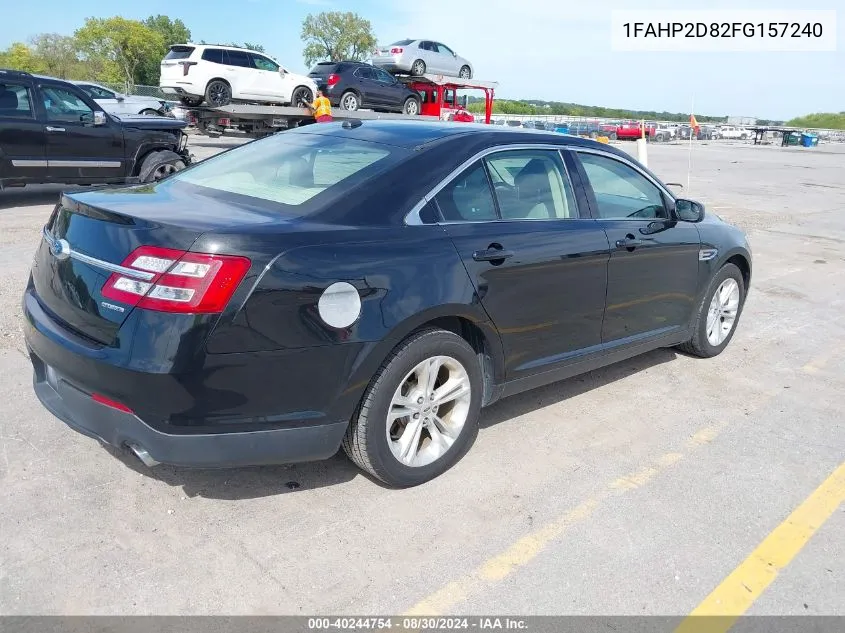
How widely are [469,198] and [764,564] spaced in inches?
82.9

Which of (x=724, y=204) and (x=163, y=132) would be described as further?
(x=724, y=204)

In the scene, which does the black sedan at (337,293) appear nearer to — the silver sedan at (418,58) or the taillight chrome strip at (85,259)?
the taillight chrome strip at (85,259)

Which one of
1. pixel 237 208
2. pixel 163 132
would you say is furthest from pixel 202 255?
pixel 163 132

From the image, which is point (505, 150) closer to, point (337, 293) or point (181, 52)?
point (337, 293)

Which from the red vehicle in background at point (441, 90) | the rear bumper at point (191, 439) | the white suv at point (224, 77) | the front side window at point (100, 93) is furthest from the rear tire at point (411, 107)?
the rear bumper at point (191, 439)

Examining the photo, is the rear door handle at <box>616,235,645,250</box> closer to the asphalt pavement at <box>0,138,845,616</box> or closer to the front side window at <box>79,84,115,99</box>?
the asphalt pavement at <box>0,138,845,616</box>

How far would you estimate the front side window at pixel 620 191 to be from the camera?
432 centimetres

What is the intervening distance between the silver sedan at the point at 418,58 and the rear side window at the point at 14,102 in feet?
43.3

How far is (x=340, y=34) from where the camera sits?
301ft

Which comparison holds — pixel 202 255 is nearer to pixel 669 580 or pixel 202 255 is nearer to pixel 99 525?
pixel 99 525

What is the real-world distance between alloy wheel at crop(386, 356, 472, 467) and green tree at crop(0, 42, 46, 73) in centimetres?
6892

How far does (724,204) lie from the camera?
1540 centimetres

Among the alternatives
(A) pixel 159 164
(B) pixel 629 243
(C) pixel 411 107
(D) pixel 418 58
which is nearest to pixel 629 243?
(B) pixel 629 243

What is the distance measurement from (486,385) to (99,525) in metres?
1.90
